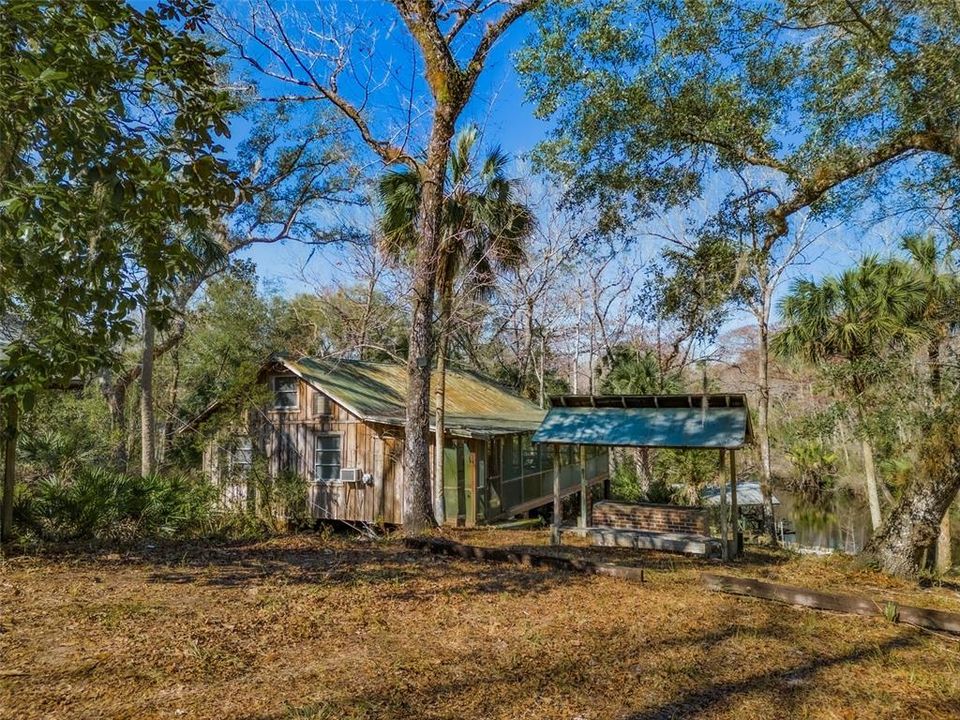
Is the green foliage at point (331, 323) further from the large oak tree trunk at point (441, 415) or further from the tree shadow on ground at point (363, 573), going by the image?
the tree shadow on ground at point (363, 573)

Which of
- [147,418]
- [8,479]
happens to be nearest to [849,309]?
[8,479]

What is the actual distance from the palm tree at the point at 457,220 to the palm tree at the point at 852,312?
302 inches

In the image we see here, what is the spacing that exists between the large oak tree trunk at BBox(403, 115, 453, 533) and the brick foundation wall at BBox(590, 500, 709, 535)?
11.5 ft

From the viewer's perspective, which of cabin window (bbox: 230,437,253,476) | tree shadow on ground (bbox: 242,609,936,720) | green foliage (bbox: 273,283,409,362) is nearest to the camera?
tree shadow on ground (bbox: 242,609,936,720)

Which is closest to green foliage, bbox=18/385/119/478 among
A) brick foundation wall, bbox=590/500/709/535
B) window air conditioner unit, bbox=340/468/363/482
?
window air conditioner unit, bbox=340/468/363/482

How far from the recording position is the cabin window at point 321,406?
55.5ft

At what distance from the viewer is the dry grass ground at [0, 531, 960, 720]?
3.42 metres

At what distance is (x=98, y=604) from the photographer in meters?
4.99

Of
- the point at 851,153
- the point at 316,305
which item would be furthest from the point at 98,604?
the point at 316,305

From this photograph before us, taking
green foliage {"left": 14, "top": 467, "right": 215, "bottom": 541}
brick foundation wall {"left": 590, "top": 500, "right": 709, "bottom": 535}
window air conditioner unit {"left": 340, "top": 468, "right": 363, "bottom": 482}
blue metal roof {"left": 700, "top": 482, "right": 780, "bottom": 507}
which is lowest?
blue metal roof {"left": 700, "top": 482, "right": 780, "bottom": 507}

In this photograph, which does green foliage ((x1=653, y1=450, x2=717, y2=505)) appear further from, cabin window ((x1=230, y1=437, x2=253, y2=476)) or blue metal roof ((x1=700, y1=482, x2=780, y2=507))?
cabin window ((x1=230, y1=437, x2=253, y2=476))

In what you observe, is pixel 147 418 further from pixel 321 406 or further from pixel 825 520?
pixel 825 520

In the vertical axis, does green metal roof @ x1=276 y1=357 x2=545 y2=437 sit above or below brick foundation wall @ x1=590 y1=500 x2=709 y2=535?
above

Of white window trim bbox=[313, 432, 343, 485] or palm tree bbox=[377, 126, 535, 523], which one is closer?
palm tree bbox=[377, 126, 535, 523]
